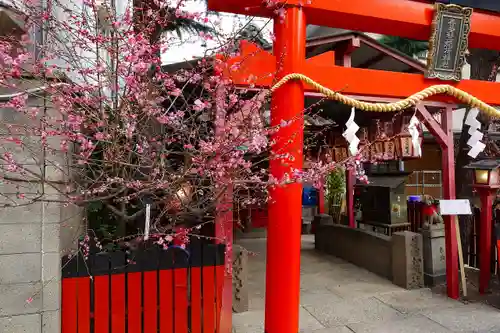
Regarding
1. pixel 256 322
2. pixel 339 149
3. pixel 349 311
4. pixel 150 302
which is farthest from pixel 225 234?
pixel 339 149

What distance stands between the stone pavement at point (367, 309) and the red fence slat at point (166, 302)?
4.02ft

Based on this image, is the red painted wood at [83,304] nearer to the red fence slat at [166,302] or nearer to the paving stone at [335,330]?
the red fence slat at [166,302]

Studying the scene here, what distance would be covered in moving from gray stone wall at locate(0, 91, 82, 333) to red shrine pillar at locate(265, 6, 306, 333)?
7.52 feet

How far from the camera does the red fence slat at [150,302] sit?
3418 mm

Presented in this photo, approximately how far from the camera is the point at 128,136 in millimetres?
2936

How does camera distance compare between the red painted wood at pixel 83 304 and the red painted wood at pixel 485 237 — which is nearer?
the red painted wood at pixel 83 304

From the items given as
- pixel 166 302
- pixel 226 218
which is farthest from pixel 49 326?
pixel 226 218

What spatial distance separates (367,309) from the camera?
5230 mm

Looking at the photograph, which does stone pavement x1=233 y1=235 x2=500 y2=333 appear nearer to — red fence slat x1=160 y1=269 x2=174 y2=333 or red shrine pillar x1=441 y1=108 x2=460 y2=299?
red shrine pillar x1=441 y1=108 x2=460 y2=299

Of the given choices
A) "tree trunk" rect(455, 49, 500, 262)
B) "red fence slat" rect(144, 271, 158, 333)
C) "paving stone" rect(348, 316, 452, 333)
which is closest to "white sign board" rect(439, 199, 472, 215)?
"paving stone" rect(348, 316, 452, 333)

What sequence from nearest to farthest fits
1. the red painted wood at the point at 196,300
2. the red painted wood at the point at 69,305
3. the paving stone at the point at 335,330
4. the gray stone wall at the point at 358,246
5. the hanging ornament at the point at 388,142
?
the red painted wood at the point at 69,305
the red painted wood at the point at 196,300
the paving stone at the point at 335,330
the gray stone wall at the point at 358,246
the hanging ornament at the point at 388,142

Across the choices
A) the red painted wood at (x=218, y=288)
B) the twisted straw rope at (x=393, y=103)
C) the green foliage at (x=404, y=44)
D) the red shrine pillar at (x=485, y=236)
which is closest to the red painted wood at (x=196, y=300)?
the red painted wood at (x=218, y=288)

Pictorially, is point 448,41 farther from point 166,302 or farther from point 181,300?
point 166,302

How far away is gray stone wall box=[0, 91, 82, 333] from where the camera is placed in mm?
2959
